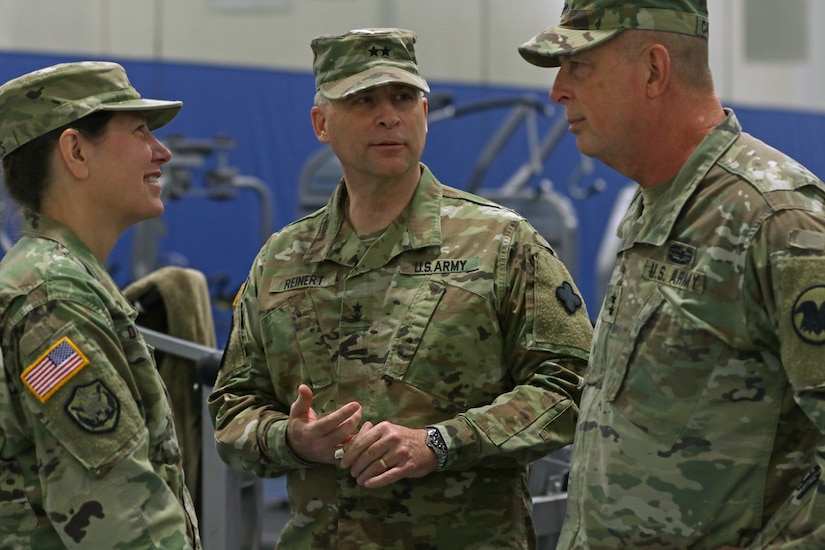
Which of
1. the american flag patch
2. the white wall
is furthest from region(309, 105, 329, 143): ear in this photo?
the white wall

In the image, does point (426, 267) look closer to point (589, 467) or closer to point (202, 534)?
point (589, 467)

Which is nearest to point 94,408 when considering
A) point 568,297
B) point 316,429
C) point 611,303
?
point 316,429

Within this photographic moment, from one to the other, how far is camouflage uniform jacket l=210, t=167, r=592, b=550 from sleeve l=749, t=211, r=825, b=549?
596mm

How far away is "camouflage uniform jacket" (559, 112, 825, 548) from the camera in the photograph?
141 cm

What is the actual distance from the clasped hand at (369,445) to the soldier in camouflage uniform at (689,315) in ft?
0.97

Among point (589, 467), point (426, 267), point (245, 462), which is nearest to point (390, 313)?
point (426, 267)

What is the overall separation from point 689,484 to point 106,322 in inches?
31.2

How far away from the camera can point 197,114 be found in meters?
6.99

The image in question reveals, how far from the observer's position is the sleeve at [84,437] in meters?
1.55

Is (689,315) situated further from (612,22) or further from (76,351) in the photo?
(76,351)

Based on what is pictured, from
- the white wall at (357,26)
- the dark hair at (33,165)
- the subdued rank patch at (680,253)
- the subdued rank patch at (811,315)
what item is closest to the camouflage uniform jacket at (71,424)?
the dark hair at (33,165)

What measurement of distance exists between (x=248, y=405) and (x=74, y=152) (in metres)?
0.61

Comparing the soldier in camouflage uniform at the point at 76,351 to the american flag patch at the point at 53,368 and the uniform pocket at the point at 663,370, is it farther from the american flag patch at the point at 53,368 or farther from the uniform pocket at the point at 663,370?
the uniform pocket at the point at 663,370

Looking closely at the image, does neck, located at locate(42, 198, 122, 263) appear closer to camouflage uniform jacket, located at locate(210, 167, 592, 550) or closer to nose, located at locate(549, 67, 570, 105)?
camouflage uniform jacket, located at locate(210, 167, 592, 550)
